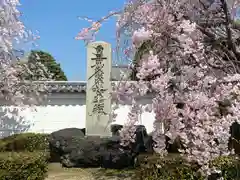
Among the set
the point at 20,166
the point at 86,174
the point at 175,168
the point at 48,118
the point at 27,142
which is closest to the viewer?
the point at 175,168

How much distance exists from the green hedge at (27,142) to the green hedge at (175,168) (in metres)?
5.96

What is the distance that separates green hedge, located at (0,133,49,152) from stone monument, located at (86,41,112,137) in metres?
2.19

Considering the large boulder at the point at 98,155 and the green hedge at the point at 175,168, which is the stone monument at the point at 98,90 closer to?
the large boulder at the point at 98,155

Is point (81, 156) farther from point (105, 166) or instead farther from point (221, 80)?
point (221, 80)

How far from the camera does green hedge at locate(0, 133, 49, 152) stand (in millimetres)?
11492

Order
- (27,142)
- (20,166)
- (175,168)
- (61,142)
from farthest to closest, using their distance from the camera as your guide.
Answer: (27,142)
(61,142)
(20,166)
(175,168)

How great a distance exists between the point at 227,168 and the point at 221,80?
1694 millimetres

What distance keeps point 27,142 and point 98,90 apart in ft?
9.90

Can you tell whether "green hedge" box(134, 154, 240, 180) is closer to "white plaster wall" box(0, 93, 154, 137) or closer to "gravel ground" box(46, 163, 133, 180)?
"gravel ground" box(46, 163, 133, 180)

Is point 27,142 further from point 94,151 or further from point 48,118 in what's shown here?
point 94,151

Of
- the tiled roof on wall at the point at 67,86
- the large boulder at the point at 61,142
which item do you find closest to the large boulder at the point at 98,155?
the large boulder at the point at 61,142

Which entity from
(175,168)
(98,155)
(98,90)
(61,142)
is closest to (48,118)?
(61,142)

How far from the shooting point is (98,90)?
11055 mm

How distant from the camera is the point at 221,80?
5195 mm
